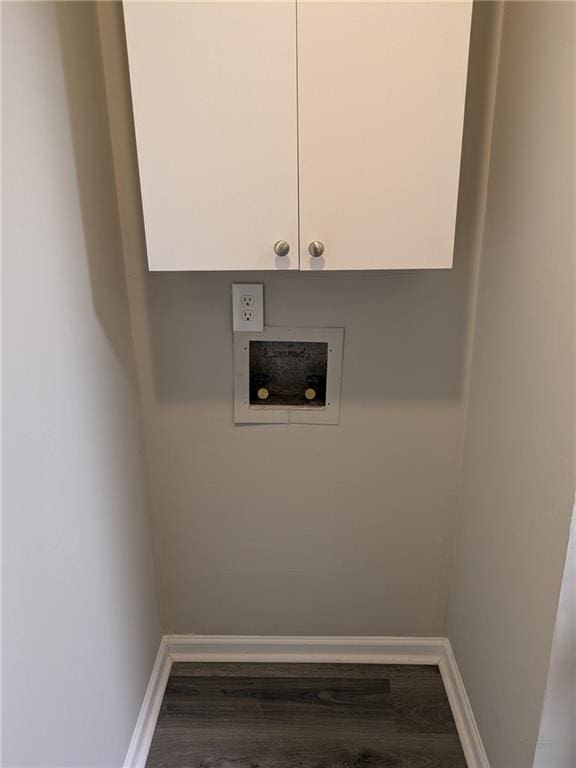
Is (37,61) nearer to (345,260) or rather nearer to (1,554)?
(345,260)

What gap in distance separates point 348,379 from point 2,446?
2.97 feet

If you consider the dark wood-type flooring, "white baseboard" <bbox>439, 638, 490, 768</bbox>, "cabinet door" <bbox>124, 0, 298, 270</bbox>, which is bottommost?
the dark wood-type flooring

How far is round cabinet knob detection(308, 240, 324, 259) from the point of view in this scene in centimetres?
116

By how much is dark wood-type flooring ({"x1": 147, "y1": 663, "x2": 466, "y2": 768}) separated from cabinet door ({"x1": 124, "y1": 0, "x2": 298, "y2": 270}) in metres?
1.25

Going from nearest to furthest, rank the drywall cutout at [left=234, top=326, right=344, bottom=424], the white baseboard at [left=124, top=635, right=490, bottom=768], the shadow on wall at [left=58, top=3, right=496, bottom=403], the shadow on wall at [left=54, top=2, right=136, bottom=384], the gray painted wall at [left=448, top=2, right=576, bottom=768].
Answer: the gray painted wall at [left=448, top=2, right=576, bottom=768] → the shadow on wall at [left=54, top=2, right=136, bottom=384] → the shadow on wall at [left=58, top=3, right=496, bottom=403] → the drywall cutout at [left=234, top=326, right=344, bottom=424] → the white baseboard at [left=124, top=635, right=490, bottom=768]

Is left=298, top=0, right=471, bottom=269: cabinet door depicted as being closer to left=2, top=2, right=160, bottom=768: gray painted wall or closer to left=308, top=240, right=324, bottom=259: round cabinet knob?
left=308, top=240, right=324, bottom=259: round cabinet knob

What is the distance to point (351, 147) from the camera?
1123 mm

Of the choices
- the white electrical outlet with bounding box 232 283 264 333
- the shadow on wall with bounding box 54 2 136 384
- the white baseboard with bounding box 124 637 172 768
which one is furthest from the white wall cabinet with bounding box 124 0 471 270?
the white baseboard with bounding box 124 637 172 768

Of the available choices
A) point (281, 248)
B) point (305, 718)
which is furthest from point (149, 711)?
point (281, 248)

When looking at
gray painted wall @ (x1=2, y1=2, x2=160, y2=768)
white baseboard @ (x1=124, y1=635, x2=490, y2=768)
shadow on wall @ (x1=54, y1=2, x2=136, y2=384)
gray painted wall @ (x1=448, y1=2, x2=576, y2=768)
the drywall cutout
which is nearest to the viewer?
gray painted wall @ (x1=2, y1=2, x2=160, y2=768)

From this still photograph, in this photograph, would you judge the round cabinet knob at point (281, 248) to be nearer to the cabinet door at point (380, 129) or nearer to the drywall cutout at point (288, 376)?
the cabinet door at point (380, 129)

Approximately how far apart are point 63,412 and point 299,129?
688 mm

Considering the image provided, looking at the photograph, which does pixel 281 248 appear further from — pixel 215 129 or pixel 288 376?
pixel 288 376

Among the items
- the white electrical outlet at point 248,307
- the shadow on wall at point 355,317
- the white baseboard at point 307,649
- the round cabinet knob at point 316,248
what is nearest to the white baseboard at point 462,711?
the white baseboard at point 307,649
